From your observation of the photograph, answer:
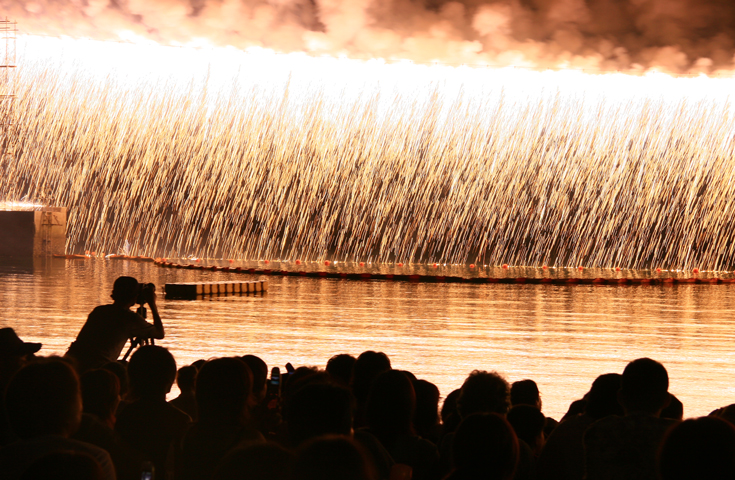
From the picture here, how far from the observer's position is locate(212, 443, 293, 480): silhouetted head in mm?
2600

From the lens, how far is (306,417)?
10.6 feet

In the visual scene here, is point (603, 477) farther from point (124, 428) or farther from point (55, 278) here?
point (55, 278)

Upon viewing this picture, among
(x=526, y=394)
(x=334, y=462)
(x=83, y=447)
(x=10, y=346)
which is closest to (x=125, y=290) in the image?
(x=10, y=346)

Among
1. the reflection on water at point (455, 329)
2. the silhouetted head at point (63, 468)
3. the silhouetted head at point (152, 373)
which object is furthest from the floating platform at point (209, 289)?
the silhouetted head at point (63, 468)

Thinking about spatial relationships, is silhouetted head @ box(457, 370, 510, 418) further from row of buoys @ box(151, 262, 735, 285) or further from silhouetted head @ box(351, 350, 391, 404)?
row of buoys @ box(151, 262, 735, 285)

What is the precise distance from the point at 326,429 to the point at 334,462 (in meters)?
0.86

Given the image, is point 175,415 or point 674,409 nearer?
point 175,415

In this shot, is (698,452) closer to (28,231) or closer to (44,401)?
(44,401)

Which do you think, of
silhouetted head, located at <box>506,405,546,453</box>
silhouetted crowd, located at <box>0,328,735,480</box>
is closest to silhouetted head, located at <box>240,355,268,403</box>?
silhouetted crowd, located at <box>0,328,735,480</box>

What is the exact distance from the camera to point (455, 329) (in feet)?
68.6

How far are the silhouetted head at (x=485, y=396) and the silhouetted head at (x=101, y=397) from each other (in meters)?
2.12

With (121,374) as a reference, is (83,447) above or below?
above

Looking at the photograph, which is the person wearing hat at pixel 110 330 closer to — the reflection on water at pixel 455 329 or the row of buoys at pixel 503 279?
the reflection on water at pixel 455 329

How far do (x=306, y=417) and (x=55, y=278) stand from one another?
39.8m
